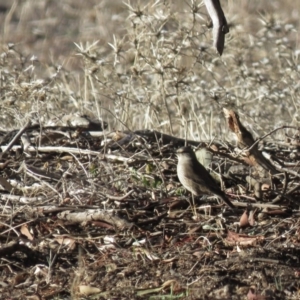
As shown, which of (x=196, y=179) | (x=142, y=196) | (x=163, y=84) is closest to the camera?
(x=196, y=179)

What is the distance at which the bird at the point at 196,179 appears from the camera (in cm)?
582

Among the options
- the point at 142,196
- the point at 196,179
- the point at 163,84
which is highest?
the point at 196,179

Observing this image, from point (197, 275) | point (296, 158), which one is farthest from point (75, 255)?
point (296, 158)

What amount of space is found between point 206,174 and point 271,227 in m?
0.67

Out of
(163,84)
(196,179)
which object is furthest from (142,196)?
(163,84)

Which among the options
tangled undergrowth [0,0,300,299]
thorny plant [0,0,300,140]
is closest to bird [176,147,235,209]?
tangled undergrowth [0,0,300,299]

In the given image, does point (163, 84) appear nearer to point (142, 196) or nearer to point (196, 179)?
point (142, 196)

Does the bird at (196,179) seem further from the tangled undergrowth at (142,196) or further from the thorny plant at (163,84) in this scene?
the thorny plant at (163,84)

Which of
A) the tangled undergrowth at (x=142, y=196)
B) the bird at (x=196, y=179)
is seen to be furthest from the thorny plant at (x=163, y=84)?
the bird at (x=196, y=179)

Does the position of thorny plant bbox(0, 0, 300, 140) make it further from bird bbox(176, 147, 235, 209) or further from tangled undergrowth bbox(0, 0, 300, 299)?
bird bbox(176, 147, 235, 209)

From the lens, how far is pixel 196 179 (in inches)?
230

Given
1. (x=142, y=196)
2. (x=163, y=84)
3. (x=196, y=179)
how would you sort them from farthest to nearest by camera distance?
(x=163, y=84)
(x=142, y=196)
(x=196, y=179)

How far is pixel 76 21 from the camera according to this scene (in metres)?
16.6

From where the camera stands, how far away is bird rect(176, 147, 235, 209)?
19.1ft
